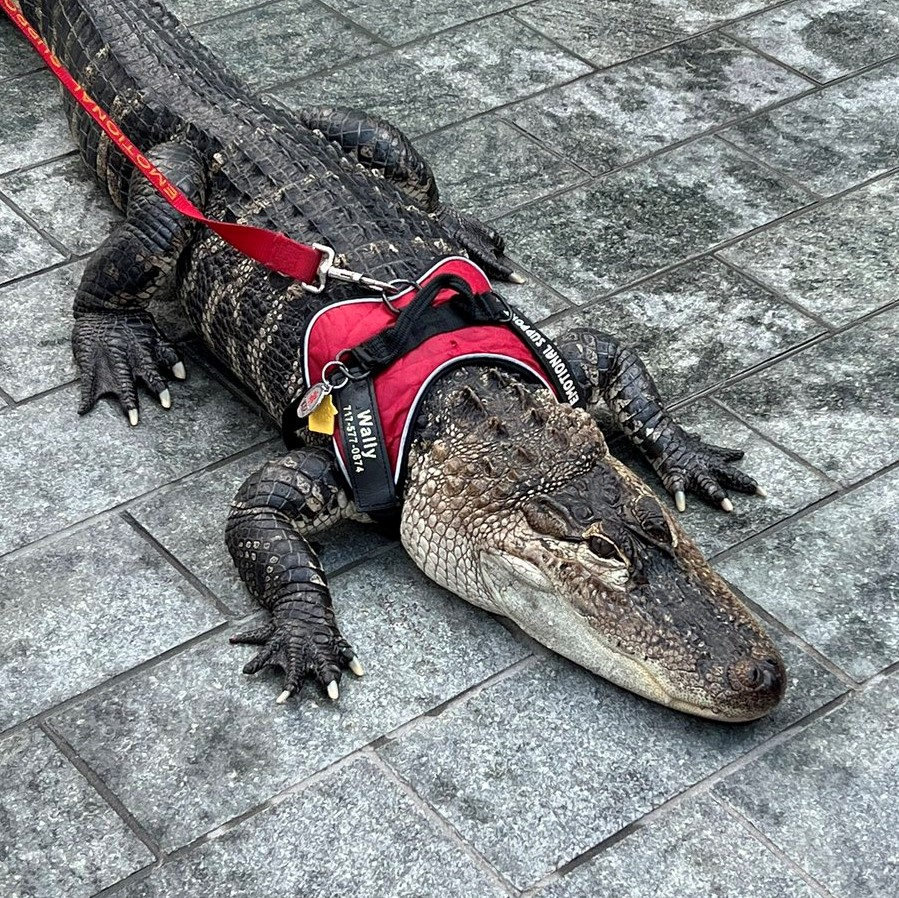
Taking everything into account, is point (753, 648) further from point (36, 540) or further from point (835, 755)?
point (36, 540)

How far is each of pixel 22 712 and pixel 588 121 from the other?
12.2 feet

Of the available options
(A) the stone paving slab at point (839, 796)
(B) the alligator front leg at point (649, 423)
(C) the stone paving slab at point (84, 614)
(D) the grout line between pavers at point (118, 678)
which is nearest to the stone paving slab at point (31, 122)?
(C) the stone paving slab at point (84, 614)

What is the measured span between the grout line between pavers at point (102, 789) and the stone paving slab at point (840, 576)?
1.80 m

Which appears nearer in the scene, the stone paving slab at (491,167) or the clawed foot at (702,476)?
the clawed foot at (702,476)

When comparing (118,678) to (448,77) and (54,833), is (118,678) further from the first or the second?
(448,77)

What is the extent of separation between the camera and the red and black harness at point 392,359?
13.8 feet

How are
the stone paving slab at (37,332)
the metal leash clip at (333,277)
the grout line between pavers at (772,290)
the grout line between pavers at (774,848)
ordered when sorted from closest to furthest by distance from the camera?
the grout line between pavers at (774,848)
the metal leash clip at (333,277)
the stone paving slab at (37,332)
the grout line between pavers at (772,290)

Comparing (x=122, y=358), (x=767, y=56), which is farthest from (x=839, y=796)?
(x=767, y=56)

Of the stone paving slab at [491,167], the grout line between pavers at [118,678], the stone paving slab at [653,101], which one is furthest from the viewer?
the stone paving slab at [653,101]

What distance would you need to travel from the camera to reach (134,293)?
5.05 metres

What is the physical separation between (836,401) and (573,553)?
154 cm

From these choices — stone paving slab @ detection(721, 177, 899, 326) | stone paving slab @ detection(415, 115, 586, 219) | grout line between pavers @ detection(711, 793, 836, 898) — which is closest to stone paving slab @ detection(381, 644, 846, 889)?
grout line between pavers @ detection(711, 793, 836, 898)

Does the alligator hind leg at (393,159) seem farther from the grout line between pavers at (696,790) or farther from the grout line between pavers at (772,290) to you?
the grout line between pavers at (696,790)

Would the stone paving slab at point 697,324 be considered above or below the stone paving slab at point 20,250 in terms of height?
above
